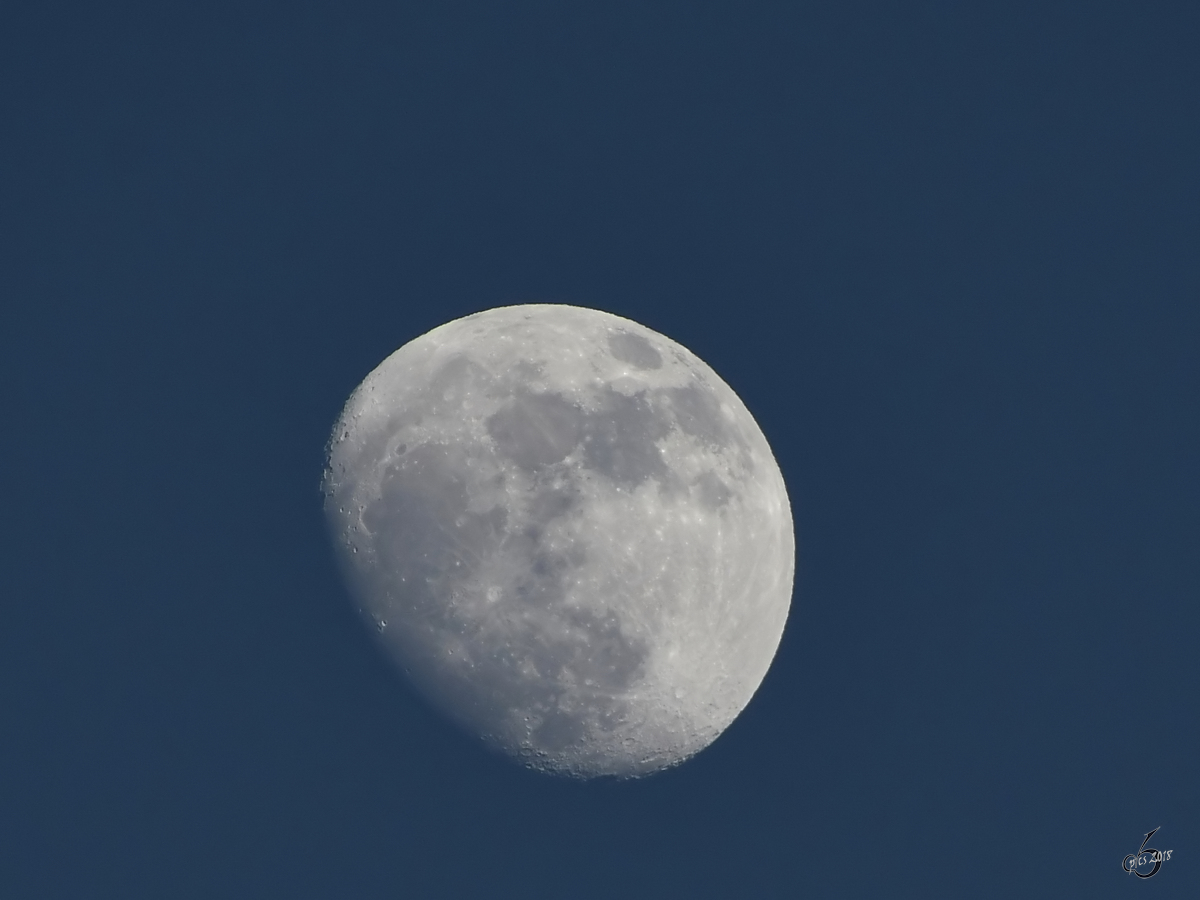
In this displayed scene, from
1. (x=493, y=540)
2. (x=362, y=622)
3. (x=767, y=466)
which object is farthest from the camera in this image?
(x=767, y=466)

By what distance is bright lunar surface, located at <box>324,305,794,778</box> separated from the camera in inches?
985

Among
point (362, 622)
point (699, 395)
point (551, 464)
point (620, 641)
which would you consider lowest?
point (620, 641)

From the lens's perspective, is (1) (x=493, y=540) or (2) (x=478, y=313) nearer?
(1) (x=493, y=540)

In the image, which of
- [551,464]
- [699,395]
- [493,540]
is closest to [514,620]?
[493,540]

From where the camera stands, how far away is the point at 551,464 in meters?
25.4

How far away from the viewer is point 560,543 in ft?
82.0

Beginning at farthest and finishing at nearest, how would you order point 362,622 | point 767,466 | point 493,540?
1. point 767,466
2. point 362,622
3. point 493,540

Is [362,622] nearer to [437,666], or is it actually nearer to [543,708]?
[437,666]

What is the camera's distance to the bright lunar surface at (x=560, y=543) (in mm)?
25016

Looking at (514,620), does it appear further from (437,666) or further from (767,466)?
(767,466)

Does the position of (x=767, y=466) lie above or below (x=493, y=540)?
above

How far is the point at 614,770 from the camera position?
27500mm

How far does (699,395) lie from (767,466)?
2914 mm

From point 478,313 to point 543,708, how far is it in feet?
37.8
